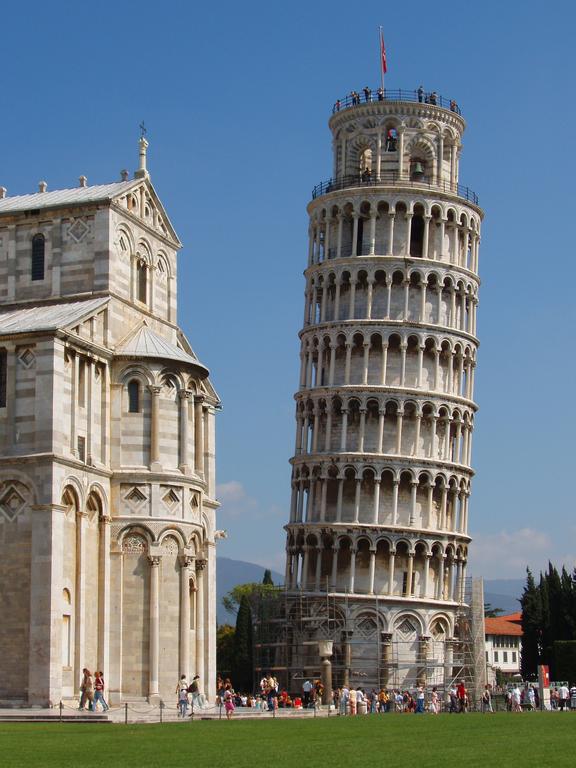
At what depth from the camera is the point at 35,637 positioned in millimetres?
46281

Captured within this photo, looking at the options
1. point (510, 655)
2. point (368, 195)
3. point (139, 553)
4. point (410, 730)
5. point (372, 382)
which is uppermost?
point (368, 195)

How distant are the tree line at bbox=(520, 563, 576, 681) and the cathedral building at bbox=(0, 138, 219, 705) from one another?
4187 centimetres

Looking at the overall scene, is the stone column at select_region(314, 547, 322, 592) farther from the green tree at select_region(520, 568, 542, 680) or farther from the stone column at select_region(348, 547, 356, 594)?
the green tree at select_region(520, 568, 542, 680)

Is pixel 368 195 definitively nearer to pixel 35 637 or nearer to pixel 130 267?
pixel 130 267

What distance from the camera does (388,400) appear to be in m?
85.0

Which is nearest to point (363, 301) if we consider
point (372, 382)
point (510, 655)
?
point (372, 382)

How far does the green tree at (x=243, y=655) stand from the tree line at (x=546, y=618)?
17.7 m

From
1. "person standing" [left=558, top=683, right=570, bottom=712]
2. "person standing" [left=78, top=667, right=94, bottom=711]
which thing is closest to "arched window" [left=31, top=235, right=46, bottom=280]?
"person standing" [left=78, top=667, right=94, bottom=711]

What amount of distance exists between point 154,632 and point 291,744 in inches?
777

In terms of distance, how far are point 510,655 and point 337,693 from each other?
8002 centimetres

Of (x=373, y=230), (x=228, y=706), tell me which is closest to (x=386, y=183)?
(x=373, y=230)

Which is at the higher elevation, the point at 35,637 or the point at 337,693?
the point at 35,637

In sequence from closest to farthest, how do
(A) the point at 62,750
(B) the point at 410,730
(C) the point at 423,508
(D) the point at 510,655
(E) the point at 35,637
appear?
(A) the point at 62,750
(B) the point at 410,730
(E) the point at 35,637
(C) the point at 423,508
(D) the point at 510,655

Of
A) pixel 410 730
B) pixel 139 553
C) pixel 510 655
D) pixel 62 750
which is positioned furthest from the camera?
pixel 510 655
